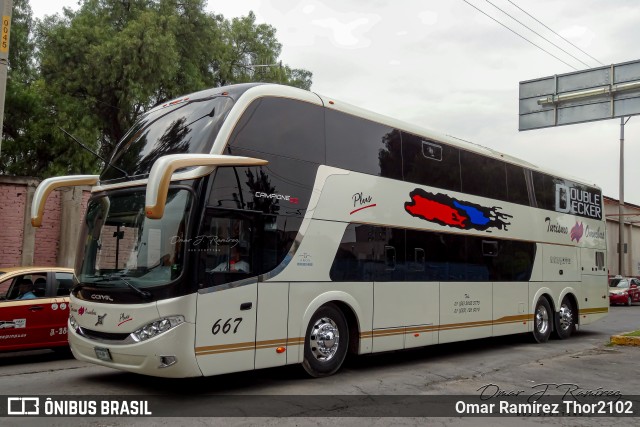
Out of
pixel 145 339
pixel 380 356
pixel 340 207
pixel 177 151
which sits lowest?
pixel 380 356

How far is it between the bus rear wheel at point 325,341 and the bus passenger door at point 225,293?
1183 mm

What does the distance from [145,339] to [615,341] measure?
11122 millimetres

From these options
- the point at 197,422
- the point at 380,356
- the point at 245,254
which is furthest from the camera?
the point at 380,356

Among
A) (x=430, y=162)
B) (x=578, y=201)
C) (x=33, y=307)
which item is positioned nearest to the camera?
(x=33, y=307)

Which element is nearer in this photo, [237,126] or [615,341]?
[237,126]

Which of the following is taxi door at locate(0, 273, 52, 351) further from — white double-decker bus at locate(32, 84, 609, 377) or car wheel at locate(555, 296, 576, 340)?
car wheel at locate(555, 296, 576, 340)

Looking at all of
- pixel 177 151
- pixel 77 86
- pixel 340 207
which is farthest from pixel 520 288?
pixel 77 86

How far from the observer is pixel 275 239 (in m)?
8.25

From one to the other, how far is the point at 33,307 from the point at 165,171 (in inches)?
194

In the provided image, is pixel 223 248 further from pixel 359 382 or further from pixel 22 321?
pixel 22 321

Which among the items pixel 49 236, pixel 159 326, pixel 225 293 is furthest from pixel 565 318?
pixel 49 236

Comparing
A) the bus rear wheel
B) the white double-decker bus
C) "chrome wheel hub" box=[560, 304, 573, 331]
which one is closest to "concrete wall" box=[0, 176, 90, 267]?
the white double-decker bus

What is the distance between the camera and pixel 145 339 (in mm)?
7062

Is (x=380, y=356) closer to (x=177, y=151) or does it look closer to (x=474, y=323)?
(x=474, y=323)
